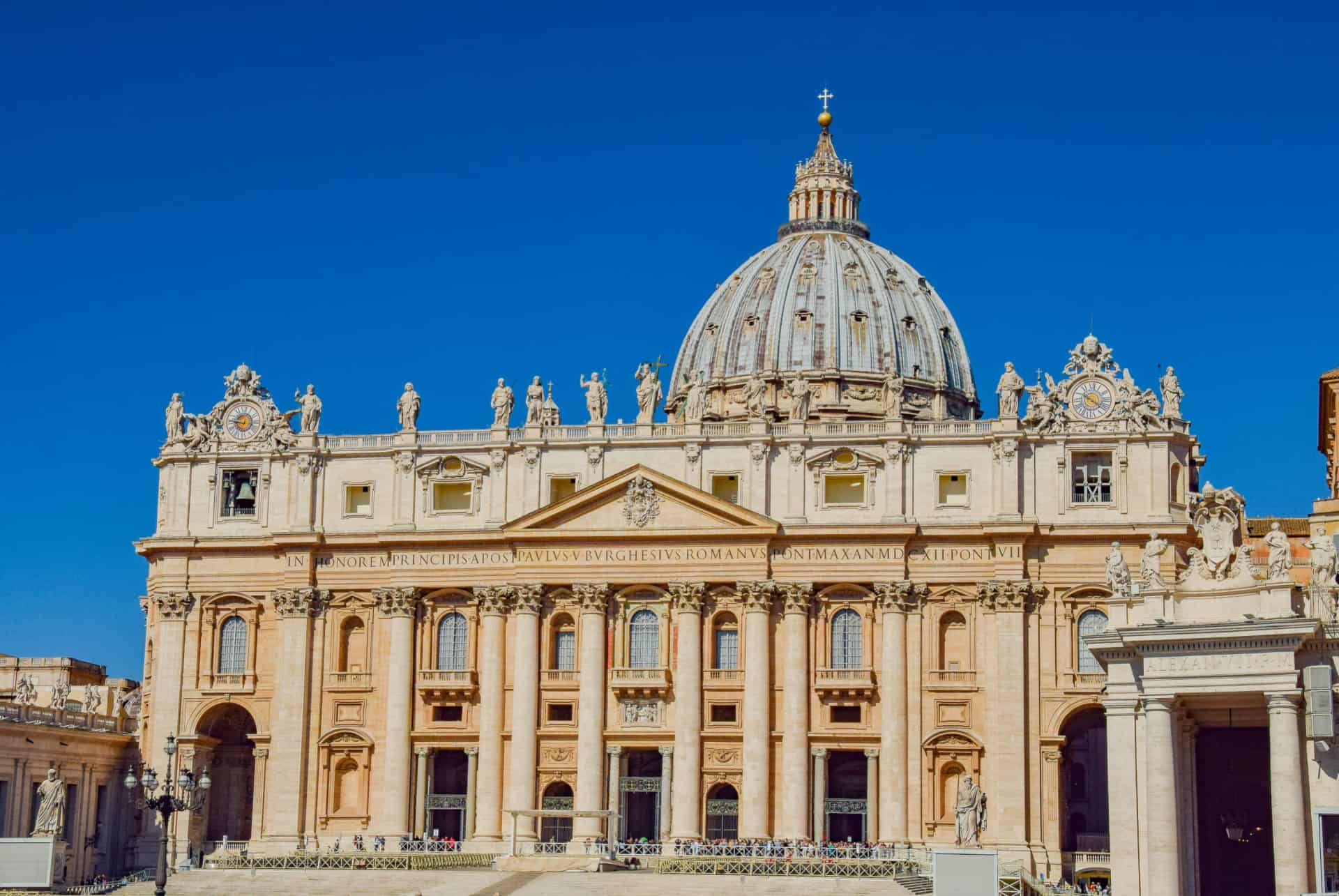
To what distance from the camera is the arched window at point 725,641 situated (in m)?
93.1

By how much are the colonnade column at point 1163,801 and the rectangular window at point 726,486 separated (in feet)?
126

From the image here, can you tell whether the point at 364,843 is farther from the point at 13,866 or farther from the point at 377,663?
the point at 13,866

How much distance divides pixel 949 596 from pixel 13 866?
1510 inches

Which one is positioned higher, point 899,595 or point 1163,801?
point 899,595

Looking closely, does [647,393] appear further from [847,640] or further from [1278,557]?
[1278,557]

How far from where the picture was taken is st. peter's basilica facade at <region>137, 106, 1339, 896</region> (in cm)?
9012

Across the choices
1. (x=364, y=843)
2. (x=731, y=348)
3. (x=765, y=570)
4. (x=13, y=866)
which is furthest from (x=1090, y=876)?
(x=731, y=348)

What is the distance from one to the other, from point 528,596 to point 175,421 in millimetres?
18778

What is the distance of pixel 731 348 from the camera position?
136 meters

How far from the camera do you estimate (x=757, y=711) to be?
9075 centimetres

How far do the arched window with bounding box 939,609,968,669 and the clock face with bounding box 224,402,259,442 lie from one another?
31702 mm

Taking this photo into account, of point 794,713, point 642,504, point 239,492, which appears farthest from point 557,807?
point 239,492

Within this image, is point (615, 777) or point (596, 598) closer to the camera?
point (615, 777)

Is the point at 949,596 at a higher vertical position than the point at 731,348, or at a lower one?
lower
